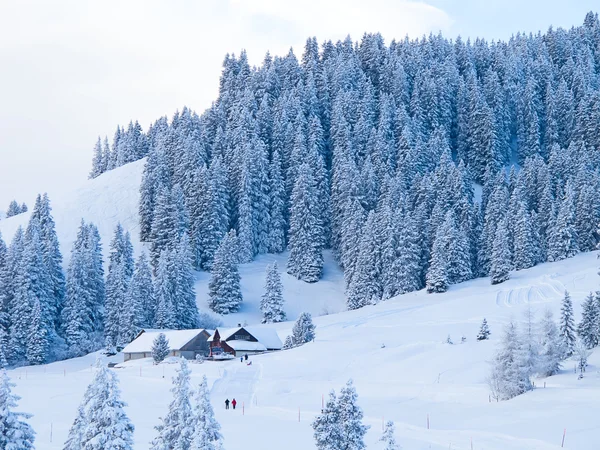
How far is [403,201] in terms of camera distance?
112m

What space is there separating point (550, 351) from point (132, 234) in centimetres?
8417

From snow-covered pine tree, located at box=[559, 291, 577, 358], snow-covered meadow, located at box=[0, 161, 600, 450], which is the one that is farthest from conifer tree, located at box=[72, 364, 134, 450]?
snow-covered pine tree, located at box=[559, 291, 577, 358]

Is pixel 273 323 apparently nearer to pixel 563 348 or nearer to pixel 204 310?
pixel 204 310

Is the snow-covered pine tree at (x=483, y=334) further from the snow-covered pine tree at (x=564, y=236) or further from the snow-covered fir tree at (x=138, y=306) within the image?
the snow-covered fir tree at (x=138, y=306)

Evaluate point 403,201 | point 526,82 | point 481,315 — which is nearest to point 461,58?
point 526,82

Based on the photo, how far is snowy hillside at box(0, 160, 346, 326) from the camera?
10481 centimetres

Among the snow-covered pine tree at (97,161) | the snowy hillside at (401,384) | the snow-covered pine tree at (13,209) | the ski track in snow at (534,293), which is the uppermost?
the snow-covered pine tree at (97,161)

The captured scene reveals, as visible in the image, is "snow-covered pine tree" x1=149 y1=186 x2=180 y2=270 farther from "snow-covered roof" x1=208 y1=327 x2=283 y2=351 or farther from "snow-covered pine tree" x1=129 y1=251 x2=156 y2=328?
"snow-covered roof" x1=208 y1=327 x2=283 y2=351

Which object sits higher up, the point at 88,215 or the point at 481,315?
the point at 88,215

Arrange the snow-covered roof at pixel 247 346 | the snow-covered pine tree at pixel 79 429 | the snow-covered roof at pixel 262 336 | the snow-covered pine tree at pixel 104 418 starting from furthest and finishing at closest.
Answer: the snow-covered roof at pixel 262 336 → the snow-covered roof at pixel 247 346 → the snow-covered pine tree at pixel 79 429 → the snow-covered pine tree at pixel 104 418

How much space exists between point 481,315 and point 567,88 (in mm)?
84946

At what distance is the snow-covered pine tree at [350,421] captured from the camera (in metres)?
24.8

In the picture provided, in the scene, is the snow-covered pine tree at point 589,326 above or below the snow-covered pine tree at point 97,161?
below

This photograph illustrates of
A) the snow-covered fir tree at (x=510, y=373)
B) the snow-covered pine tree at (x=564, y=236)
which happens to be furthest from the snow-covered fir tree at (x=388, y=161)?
the snow-covered fir tree at (x=510, y=373)
